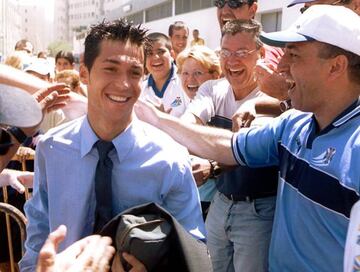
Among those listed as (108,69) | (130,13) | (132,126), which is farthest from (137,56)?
(130,13)

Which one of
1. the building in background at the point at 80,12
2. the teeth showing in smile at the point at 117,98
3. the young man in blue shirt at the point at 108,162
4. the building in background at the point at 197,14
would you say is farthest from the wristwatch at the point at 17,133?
the building in background at the point at 80,12

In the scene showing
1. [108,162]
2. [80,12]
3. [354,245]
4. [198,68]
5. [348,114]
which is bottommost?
[354,245]

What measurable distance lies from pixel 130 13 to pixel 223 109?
48.8m

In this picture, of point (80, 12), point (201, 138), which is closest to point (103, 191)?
point (201, 138)

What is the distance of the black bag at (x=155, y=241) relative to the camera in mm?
1698

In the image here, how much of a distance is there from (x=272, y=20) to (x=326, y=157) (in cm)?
1966

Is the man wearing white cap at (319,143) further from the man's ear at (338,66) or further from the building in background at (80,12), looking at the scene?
the building in background at (80,12)

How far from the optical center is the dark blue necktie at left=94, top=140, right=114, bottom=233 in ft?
6.57

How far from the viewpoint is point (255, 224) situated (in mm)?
2699

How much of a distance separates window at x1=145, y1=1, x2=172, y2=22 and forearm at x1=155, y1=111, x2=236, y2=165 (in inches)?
1407

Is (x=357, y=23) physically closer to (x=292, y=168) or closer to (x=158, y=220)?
(x=292, y=168)

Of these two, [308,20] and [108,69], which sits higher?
[308,20]

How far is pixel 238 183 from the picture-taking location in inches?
109

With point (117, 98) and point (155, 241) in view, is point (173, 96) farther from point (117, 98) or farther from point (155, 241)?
point (155, 241)
